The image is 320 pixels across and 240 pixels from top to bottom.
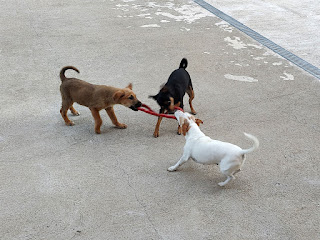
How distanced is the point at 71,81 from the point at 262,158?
227 centimetres

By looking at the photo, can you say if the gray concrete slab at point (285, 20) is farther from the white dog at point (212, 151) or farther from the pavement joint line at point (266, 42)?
the white dog at point (212, 151)

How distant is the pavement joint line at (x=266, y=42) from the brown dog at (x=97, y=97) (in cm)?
305

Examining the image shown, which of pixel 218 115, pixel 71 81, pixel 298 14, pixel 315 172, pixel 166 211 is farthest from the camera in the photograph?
pixel 298 14

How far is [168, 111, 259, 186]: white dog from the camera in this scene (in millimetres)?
3637

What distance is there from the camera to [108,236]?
10.9ft

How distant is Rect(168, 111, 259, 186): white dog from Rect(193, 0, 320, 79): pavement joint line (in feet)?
9.59

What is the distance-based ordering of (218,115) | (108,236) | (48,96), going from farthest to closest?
(48,96) < (218,115) < (108,236)

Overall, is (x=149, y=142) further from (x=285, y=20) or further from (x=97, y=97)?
(x=285, y=20)

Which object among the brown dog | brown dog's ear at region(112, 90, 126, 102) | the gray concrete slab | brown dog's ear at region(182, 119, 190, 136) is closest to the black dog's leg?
the brown dog

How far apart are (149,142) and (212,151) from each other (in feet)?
3.45

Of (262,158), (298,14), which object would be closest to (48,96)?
(262,158)

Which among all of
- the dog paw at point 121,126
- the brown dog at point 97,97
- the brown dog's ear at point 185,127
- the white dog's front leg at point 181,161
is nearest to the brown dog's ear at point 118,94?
the brown dog at point 97,97

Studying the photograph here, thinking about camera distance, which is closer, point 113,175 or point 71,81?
point 113,175

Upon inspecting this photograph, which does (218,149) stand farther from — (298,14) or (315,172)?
(298,14)
